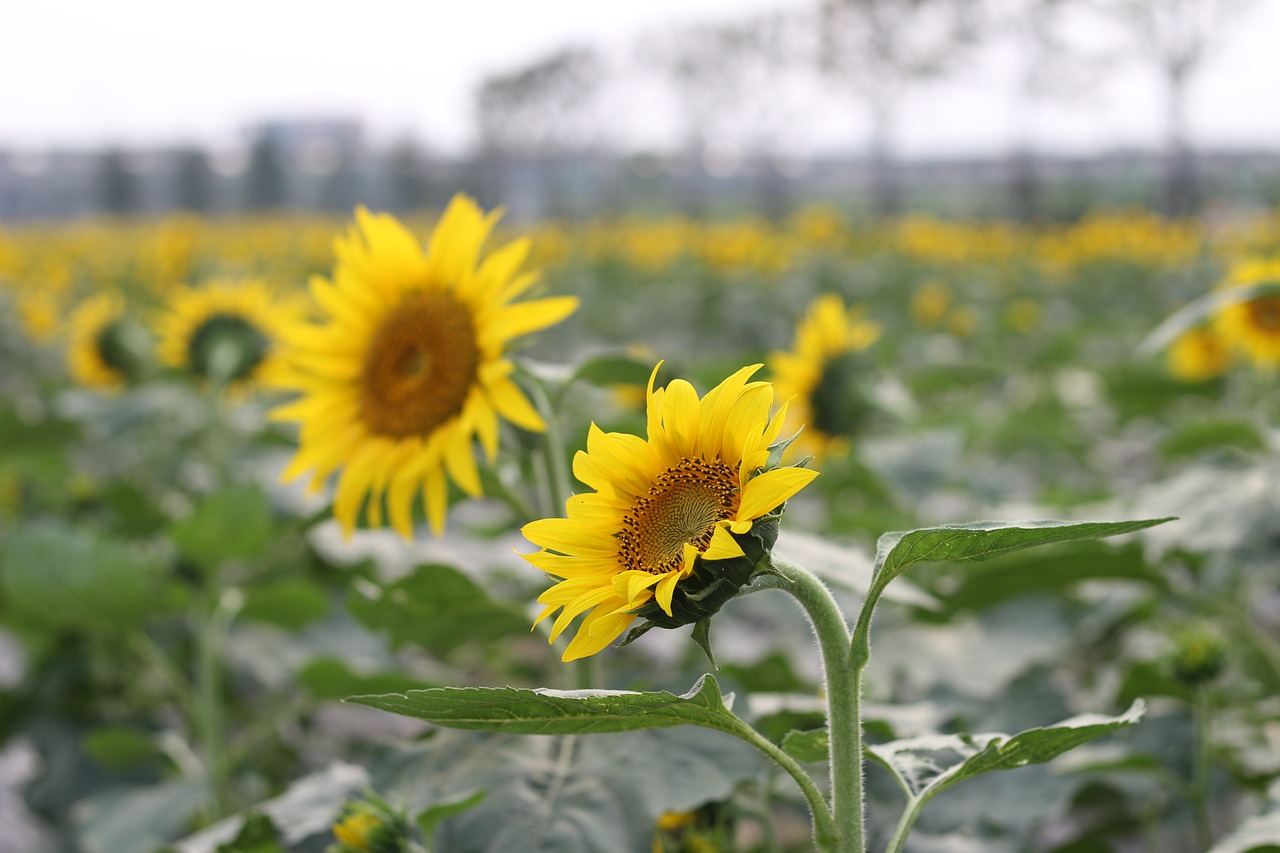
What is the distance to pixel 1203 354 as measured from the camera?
2541 mm

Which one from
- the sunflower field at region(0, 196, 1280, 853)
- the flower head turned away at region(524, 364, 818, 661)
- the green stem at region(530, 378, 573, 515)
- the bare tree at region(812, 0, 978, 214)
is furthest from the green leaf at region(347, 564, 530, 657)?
the bare tree at region(812, 0, 978, 214)

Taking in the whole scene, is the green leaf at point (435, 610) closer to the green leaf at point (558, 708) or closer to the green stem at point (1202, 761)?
the green leaf at point (558, 708)

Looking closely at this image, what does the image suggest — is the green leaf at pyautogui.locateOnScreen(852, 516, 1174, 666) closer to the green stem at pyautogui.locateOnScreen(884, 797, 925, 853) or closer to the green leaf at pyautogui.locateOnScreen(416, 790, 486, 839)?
the green stem at pyautogui.locateOnScreen(884, 797, 925, 853)

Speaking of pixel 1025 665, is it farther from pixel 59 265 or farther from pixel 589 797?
pixel 59 265

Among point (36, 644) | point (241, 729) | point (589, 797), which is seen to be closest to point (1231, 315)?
point (589, 797)

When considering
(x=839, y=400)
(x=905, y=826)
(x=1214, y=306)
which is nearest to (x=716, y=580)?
(x=905, y=826)

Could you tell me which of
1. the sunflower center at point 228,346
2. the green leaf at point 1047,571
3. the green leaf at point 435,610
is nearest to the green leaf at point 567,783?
the green leaf at point 435,610

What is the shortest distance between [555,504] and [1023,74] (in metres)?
18.1

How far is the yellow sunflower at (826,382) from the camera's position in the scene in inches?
81.9

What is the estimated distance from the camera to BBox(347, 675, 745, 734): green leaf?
0.57m

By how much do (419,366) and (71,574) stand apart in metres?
0.67

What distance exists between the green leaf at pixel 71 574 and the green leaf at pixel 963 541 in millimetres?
Result: 1146

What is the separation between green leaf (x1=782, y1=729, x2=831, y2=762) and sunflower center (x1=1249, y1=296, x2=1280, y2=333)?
4.98 ft

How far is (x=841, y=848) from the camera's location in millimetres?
620
